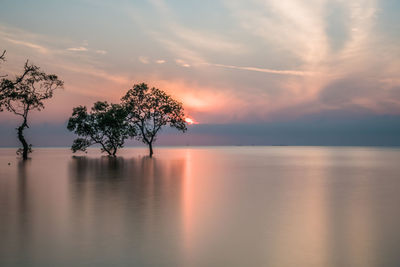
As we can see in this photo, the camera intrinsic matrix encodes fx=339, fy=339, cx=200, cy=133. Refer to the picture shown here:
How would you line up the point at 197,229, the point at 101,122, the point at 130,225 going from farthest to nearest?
the point at 101,122 < the point at 130,225 < the point at 197,229

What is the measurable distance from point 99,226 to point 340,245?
307 inches

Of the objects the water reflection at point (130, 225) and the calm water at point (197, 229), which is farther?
the water reflection at point (130, 225)

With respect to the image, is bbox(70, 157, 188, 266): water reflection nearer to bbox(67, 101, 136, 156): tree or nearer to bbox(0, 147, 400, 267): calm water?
bbox(0, 147, 400, 267): calm water

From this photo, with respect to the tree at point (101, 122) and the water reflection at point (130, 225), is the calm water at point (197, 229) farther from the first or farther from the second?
the tree at point (101, 122)

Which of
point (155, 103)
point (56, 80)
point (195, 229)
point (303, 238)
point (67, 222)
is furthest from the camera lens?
point (155, 103)

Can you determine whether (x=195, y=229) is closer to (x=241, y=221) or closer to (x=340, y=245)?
(x=241, y=221)

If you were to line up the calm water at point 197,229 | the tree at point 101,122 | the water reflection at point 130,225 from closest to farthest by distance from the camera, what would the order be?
the calm water at point 197,229 < the water reflection at point 130,225 < the tree at point 101,122

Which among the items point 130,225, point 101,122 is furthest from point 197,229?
point 101,122

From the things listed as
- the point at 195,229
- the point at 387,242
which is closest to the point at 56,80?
the point at 195,229

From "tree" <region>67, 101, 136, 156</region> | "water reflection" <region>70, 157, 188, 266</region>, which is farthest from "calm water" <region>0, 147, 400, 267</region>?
"tree" <region>67, 101, 136, 156</region>

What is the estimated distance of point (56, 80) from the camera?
61125 mm

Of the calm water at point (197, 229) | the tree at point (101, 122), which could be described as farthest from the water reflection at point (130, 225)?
the tree at point (101, 122)

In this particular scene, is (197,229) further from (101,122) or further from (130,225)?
(101,122)

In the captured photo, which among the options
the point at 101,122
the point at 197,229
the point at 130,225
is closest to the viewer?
the point at 197,229
